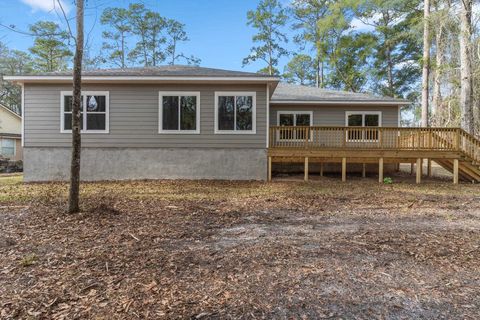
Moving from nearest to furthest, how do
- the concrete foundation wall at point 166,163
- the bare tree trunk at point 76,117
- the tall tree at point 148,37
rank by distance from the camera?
the bare tree trunk at point 76,117
the concrete foundation wall at point 166,163
the tall tree at point 148,37

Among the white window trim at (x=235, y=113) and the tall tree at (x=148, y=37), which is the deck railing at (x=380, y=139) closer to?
the white window trim at (x=235, y=113)

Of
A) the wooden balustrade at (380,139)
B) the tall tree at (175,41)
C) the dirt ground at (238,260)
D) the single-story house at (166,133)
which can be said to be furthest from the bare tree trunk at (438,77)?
the tall tree at (175,41)

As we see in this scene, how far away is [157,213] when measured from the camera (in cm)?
618

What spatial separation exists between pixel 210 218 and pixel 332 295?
3319mm

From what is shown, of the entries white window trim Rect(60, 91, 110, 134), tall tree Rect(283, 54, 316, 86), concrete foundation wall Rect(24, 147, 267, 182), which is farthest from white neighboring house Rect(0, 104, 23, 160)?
tall tree Rect(283, 54, 316, 86)

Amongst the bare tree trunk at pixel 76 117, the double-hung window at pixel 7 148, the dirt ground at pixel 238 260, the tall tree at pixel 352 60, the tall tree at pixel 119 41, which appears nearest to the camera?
the dirt ground at pixel 238 260

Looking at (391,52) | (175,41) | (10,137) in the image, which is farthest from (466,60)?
(10,137)

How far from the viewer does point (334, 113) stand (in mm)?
14102

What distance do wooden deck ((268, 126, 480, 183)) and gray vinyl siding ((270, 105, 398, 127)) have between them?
216 centimetres

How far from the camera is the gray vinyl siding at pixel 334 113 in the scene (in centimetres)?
1397

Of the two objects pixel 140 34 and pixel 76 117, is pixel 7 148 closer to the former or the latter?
pixel 140 34

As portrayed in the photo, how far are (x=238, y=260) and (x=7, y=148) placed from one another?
26.7m

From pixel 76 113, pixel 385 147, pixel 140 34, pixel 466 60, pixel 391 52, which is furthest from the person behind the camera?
pixel 140 34

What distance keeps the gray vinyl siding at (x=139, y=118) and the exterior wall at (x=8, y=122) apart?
18.8 m
